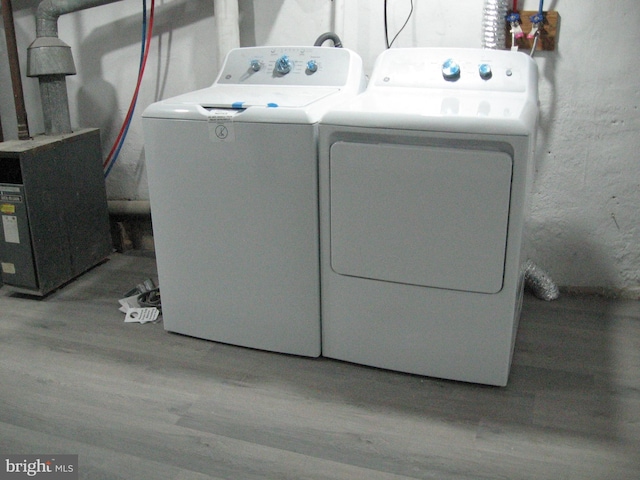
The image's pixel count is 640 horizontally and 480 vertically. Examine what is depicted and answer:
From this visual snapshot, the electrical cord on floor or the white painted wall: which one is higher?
the white painted wall

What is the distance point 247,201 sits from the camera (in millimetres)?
1961

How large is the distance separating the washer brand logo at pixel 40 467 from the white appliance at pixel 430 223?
829mm

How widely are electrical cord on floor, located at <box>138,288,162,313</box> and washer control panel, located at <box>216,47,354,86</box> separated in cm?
87

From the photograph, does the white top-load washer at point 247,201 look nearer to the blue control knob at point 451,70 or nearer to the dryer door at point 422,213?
the dryer door at point 422,213

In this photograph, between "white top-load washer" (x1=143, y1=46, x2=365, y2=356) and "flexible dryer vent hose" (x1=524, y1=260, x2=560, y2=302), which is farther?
"flexible dryer vent hose" (x1=524, y1=260, x2=560, y2=302)

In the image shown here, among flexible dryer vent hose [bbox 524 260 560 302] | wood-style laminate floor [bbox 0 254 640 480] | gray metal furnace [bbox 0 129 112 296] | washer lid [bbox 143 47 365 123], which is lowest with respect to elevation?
wood-style laminate floor [bbox 0 254 640 480]

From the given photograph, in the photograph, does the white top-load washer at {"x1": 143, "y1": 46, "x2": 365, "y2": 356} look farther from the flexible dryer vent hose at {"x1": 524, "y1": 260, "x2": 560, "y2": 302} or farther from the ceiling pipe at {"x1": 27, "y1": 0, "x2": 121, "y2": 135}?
the flexible dryer vent hose at {"x1": 524, "y1": 260, "x2": 560, "y2": 302}

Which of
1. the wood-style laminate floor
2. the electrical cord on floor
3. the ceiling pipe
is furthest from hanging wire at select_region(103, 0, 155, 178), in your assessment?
the wood-style laminate floor

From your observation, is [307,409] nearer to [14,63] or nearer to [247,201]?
[247,201]

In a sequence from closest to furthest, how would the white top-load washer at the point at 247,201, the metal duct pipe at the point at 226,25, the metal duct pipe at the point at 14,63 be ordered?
1. the white top-load washer at the point at 247,201
2. the metal duct pipe at the point at 226,25
3. the metal duct pipe at the point at 14,63

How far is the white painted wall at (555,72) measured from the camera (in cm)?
220

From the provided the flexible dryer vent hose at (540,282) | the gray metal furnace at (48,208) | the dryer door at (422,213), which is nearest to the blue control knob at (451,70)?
the dryer door at (422,213)

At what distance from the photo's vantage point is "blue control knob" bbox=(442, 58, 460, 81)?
6.86ft

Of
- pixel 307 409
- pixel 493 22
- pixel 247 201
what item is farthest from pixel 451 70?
pixel 307 409
